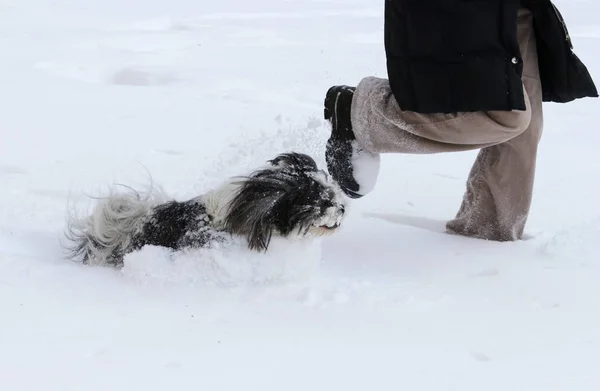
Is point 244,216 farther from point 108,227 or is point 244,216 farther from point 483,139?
point 483,139

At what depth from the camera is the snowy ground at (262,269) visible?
6.54 ft

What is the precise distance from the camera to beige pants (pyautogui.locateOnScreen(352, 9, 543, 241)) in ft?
8.63

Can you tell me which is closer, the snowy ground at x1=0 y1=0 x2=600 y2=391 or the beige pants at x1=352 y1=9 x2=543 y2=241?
the snowy ground at x1=0 y1=0 x2=600 y2=391

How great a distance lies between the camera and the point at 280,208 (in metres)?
2.58

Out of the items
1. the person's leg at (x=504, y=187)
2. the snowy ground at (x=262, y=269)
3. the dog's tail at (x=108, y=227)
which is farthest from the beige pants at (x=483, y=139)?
the dog's tail at (x=108, y=227)

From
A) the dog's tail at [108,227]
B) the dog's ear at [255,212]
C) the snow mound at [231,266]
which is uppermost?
the dog's ear at [255,212]

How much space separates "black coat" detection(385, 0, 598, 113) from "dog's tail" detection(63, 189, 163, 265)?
111 cm

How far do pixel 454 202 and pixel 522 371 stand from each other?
5.64ft

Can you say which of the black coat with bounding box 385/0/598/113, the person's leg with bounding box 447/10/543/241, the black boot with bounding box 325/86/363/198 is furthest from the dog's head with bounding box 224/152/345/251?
the person's leg with bounding box 447/10/543/241

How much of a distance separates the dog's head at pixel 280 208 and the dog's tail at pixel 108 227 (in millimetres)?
488

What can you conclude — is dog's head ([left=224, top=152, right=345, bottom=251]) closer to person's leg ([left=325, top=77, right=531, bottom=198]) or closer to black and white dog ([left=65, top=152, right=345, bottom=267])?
black and white dog ([left=65, top=152, right=345, bottom=267])

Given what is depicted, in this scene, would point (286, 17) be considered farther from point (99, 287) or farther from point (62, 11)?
point (99, 287)

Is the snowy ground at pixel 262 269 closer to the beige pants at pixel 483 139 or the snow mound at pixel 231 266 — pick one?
the snow mound at pixel 231 266

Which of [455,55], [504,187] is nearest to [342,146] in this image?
[455,55]
